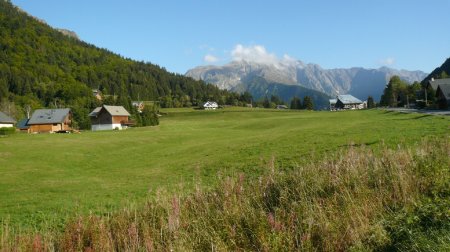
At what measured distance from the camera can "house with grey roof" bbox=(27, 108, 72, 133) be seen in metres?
115

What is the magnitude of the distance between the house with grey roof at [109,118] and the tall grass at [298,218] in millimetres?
117098

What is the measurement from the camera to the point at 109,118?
404 feet

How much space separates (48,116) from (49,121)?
2188 millimetres

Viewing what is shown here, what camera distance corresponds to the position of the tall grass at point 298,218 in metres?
7.50

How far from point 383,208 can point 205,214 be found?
4258 millimetres

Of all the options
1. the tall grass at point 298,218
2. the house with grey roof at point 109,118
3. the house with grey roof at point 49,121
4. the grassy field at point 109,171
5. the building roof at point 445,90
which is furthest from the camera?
the house with grey roof at point 109,118

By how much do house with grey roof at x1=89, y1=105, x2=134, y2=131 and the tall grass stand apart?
117098 millimetres

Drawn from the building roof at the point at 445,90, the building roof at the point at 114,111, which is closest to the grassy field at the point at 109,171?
the building roof at the point at 445,90

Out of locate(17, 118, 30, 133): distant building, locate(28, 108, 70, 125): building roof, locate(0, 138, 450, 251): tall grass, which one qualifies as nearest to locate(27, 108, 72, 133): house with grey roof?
locate(28, 108, 70, 125): building roof

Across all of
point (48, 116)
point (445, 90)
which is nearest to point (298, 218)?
point (445, 90)

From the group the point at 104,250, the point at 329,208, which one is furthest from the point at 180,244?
the point at 329,208

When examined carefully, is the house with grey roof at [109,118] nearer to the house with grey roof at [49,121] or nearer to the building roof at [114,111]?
the building roof at [114,111]

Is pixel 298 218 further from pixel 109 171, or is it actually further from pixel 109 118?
pixel 109 118

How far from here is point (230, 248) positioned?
769 centimetres
